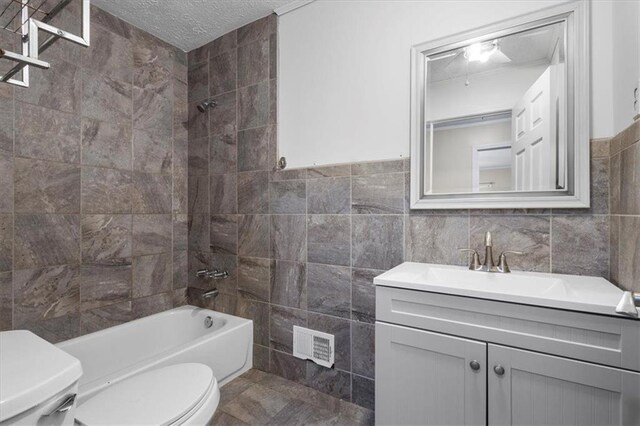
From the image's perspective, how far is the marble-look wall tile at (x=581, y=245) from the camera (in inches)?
47.4

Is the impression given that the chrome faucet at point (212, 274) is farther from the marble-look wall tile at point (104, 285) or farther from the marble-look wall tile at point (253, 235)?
the marble-look wall tile at point (104, 285)

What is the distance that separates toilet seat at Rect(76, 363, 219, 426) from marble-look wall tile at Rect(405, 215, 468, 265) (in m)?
1.11

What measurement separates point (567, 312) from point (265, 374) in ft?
5.70

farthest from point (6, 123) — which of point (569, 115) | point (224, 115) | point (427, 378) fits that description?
point (569, 115)

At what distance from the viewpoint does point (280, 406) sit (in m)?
1.69

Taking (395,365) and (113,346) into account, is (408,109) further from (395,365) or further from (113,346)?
(113,346)

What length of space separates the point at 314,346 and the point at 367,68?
164 centimetres

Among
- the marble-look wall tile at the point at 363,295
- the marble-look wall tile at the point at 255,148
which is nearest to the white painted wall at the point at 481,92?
the marble-look wall tile at the point at 363,295

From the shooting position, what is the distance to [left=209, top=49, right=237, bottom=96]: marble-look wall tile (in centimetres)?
219

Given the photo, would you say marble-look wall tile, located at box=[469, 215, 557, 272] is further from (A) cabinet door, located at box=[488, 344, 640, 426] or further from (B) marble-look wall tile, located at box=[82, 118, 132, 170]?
(B) marble-look wall tile, located at box=[82, 118, 132, 170]

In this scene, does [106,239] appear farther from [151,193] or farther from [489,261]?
→ [489,261]

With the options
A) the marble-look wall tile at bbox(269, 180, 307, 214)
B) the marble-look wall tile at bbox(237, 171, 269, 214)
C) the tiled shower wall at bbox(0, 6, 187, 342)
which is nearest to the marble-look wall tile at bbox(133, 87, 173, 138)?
the tiled shower wall at bbox(0, 6, 187, 342)

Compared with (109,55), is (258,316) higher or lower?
lower

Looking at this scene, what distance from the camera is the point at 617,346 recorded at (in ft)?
2.82
